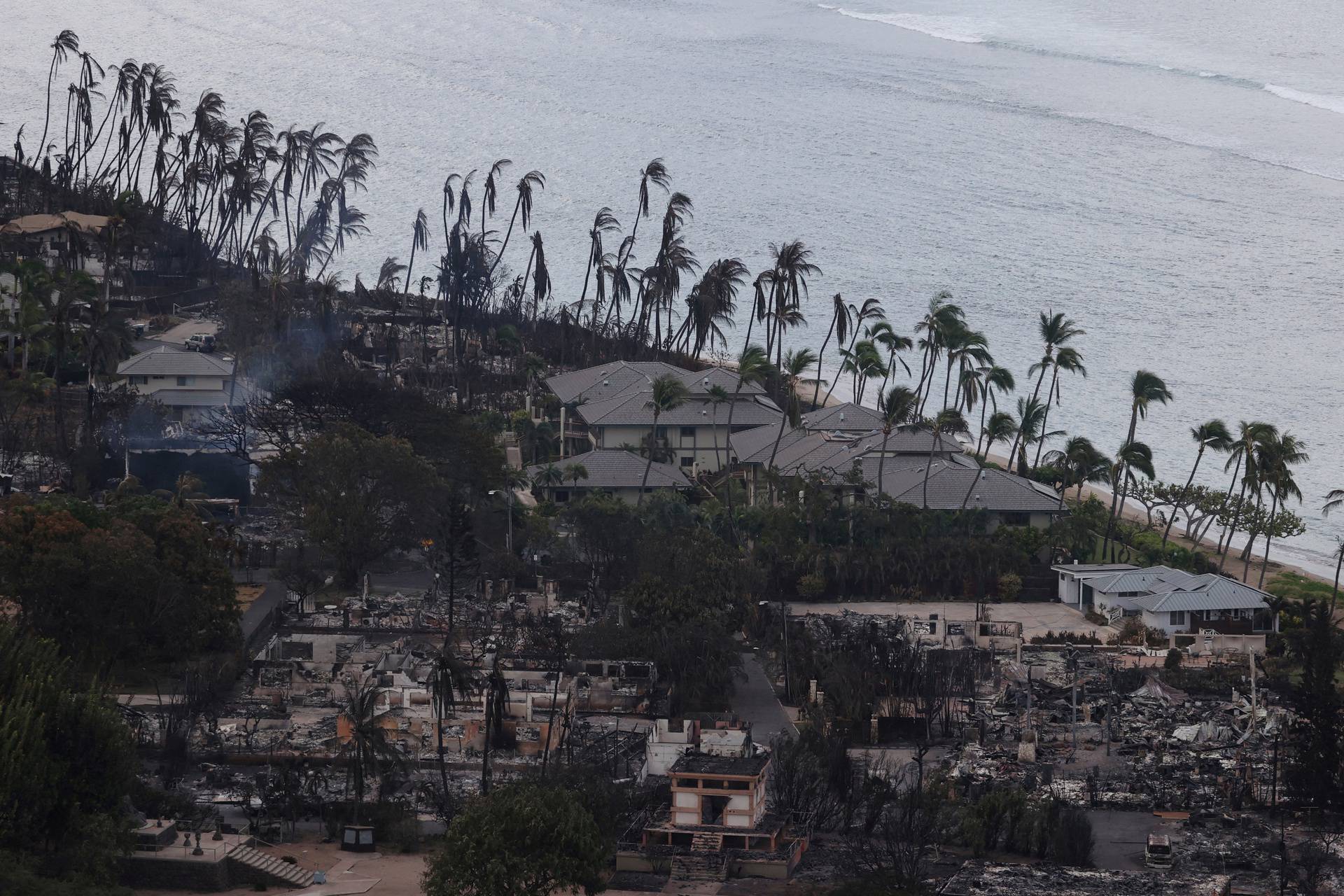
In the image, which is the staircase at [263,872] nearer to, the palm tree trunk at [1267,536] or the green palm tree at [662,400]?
the green palm tree at [662,400]

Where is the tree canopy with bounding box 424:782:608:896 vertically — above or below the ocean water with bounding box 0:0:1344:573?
below

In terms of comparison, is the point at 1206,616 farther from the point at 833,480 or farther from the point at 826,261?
the point at 826,261

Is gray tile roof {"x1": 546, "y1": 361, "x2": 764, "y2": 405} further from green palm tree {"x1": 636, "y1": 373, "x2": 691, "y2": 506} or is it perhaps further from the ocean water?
the ocean water

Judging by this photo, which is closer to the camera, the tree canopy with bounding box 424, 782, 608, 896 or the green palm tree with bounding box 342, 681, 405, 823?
the tree canopy with bounding box 424, 782, 608, 896

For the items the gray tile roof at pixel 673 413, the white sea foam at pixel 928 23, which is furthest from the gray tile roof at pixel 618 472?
the white sea foam at pixel 928 23

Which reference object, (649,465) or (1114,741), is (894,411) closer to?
(649,465)

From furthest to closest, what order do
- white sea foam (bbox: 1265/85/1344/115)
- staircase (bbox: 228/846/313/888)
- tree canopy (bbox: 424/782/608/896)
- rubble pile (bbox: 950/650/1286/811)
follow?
white sea foam (bbox: 1265/85/1344/115) → rubble pile (bbox: 950/650/1286/811) → staircase (bbox: 228/846/313/888) → tree canopy (bbox: 424/782/608/896)

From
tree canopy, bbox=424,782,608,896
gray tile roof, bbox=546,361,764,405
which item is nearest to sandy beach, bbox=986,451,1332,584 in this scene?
gray tile roof, bbox=546,361,764,405

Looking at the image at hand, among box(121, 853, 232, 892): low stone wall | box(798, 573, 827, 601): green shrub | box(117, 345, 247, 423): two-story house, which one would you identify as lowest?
box(121, 853, 232, 892): low stone wall
